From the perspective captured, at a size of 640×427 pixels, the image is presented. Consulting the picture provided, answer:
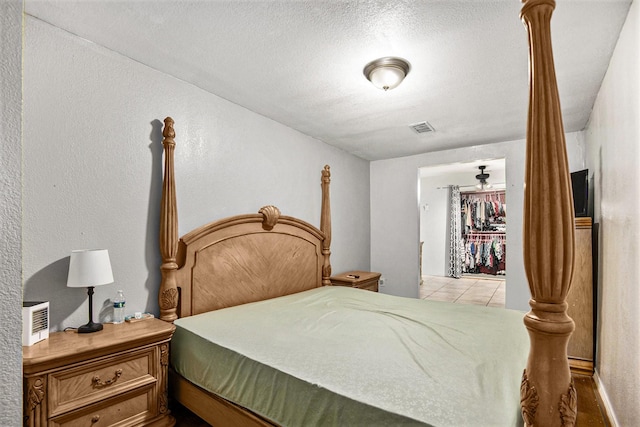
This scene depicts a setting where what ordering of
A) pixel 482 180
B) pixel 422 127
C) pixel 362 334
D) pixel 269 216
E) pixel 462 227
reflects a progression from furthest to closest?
1. pixel 462 227
2. pixel 482 180
3. pixel 422 127
4. pixel 269 216
5. pixel 362 334

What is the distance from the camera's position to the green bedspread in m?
1.13

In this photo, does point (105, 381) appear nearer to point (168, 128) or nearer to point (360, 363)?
point (360, 363)

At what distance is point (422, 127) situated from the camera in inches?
137

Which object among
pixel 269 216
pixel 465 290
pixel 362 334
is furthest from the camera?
pixel 465 290

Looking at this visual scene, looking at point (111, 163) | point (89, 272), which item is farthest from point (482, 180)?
point (89, 272)

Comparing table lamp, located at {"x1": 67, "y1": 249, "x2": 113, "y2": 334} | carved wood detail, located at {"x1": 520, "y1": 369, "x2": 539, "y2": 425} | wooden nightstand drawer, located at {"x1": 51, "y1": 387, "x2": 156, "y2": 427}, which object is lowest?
wooden nightstand drawer, located at {"x1": 51, "y1": 387, "x2": 156, "y2": 427}

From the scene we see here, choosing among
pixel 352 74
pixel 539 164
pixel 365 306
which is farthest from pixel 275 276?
pixel 539 164

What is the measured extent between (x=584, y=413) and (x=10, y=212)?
315cm

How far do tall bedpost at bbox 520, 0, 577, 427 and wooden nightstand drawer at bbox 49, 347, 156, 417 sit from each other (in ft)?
5.87

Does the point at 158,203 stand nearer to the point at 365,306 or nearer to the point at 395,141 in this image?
the point at 365,306

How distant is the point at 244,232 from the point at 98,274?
1196 mm

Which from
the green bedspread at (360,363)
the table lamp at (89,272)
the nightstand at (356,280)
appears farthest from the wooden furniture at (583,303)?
the table lamp at (89,272)

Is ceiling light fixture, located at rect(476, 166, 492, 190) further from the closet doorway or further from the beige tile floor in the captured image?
the beige tile floor

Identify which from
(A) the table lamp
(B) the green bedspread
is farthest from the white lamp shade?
(B) the green bedspread
